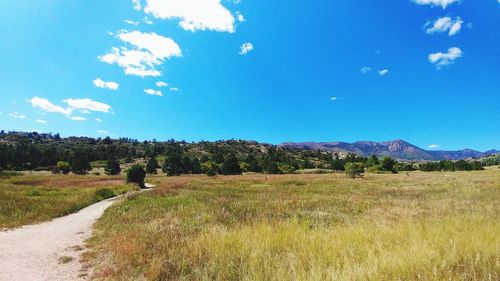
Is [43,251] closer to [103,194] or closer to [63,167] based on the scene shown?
[103,194]

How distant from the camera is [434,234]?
8.03m

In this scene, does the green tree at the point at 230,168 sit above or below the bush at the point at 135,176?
above

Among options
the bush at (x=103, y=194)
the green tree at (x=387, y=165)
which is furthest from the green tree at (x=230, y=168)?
the bush at (x=103, y=194)

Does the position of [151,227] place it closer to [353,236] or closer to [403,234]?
[353,236]

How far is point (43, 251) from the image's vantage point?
439 inches

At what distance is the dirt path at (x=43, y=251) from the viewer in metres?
8.67

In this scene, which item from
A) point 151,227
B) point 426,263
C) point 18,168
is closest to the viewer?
point 426,263

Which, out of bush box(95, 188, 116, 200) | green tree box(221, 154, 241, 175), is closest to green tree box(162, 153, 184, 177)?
green tree box(221, 154, 241, 175)

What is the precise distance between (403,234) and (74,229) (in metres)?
14.0

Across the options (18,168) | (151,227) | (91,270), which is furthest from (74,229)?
(18,168)

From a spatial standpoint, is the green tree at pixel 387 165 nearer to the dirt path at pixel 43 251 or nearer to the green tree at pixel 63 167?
the green tree at pixel 63 167

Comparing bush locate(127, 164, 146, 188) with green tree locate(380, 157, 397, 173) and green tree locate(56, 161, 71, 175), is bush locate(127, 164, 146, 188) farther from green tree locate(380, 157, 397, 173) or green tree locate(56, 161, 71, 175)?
green tree locate(380, 157, 397, 173)

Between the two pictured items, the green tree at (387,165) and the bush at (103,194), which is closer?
the bush at (103,194)

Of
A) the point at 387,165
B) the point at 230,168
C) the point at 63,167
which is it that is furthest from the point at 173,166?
the point at 387,165
